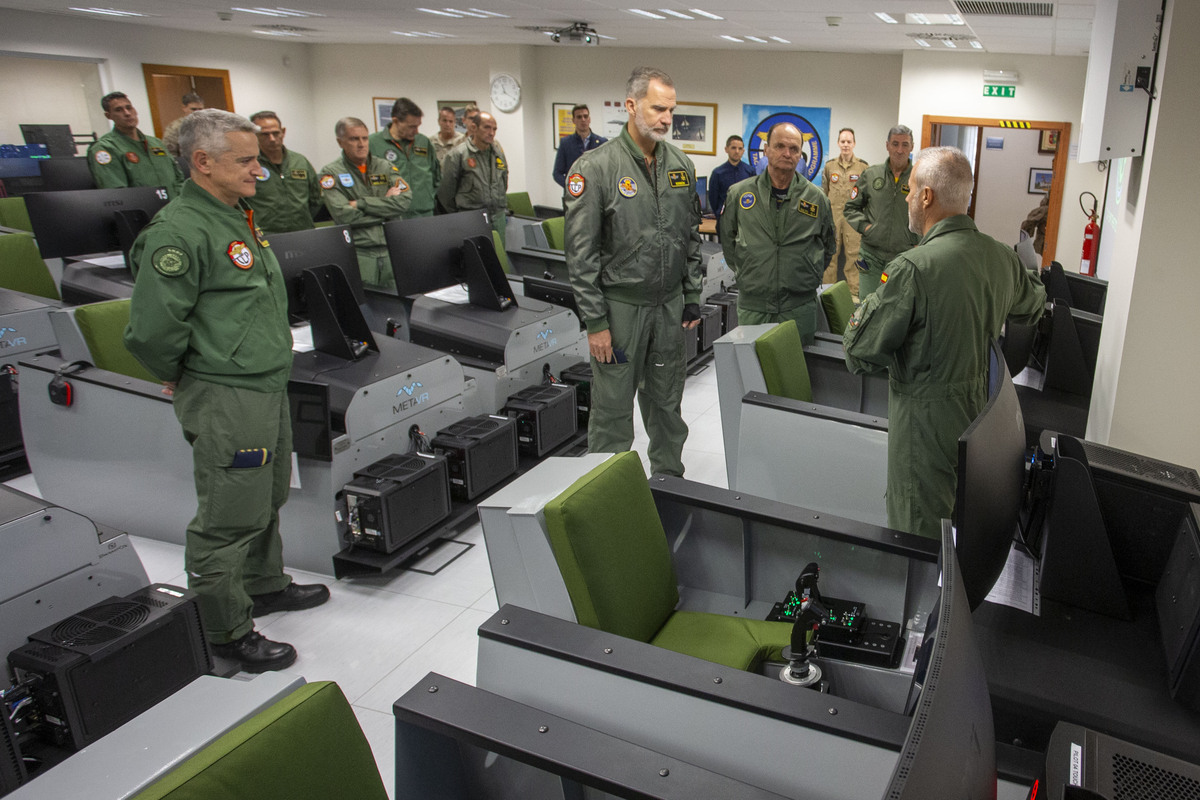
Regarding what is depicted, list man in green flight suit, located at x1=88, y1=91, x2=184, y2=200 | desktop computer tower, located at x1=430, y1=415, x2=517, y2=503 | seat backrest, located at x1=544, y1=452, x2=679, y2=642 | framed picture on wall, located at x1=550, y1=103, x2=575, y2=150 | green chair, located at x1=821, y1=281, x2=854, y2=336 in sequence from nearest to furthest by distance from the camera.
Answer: seat backrest, located at x1=544, y1=452, x2=679, y2=642 < desktop computer tower, located at x1=430, y1=415, x2=517, y2=503 < green chair, located at x1=821, y1=281, x2=854, y2=336 < man in green flight suit, located at x1=88, y1=91, x2=184, y2=200 < framed picture on wall, located at x1=550, y1=103, x2=575, y2=150

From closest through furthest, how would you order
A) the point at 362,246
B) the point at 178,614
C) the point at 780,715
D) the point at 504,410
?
the point at 780,715 < the point at 178,614 < the point at 504,410 < the point at 362,246

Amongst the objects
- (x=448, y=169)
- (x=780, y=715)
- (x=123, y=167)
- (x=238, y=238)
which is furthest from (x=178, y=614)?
(x=123, y=167)

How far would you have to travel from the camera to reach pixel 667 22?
7441 millimetres

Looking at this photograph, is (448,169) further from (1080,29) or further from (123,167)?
(1080,29)

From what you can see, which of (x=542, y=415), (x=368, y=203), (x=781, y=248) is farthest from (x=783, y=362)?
(x=368, y=203)

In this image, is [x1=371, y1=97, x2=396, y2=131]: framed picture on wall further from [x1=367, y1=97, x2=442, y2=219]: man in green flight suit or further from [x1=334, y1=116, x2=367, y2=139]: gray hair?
[x1=334, y1=116, x2=367, y2=139]: gray hair

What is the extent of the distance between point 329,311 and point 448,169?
10.3ft

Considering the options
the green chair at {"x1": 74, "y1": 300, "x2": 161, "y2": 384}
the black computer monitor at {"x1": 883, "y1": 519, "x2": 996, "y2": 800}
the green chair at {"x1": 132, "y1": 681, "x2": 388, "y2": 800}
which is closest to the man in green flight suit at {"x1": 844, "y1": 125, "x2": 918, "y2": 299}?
the green chair at {"x1": 74, "y1": 300, "x2": 161, "y2": 384}

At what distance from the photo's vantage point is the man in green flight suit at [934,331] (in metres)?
2.13

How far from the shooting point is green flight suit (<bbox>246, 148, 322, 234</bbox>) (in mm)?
5312

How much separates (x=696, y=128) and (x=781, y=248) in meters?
7.18

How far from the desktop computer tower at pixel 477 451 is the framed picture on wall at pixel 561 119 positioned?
8.23m

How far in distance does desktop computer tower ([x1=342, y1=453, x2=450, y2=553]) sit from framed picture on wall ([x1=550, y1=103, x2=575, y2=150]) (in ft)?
28.5

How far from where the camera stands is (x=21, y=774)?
1.72 meters
